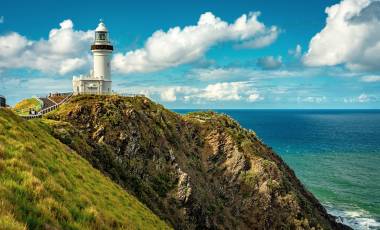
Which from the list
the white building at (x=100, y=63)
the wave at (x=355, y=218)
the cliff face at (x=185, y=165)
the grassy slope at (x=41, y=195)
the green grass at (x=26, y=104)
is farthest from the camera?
the white building at (x=100, y=63)

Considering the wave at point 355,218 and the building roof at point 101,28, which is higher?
the building roof at point 101,28

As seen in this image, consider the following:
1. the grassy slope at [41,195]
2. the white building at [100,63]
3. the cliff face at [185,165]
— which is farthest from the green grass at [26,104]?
the grassy slope at [41,195]

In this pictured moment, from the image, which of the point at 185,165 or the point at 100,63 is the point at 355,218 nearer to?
the point at 185,165

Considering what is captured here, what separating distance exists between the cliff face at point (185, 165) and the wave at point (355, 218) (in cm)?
531

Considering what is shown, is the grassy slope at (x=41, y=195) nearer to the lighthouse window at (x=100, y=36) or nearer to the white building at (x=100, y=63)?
the white building at (x=100, y=63)

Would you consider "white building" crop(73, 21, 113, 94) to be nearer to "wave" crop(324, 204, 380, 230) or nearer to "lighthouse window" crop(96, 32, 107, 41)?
"lighthouse window" crop(96, 32, 107, 41)

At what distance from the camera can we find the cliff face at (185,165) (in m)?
41.2

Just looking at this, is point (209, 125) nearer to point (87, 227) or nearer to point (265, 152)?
point (265, 152)

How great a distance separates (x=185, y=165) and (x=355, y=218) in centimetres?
3491

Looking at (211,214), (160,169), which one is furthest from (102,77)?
(211,214)

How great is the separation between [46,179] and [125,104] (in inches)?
1479

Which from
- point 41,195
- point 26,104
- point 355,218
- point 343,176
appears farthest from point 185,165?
point 343,176

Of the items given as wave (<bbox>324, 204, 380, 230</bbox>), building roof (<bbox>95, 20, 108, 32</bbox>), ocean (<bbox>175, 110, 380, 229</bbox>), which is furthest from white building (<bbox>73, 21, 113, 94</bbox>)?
ocean (<bbox>175, 110, 380, 229</bbox>)

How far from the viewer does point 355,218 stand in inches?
2576
